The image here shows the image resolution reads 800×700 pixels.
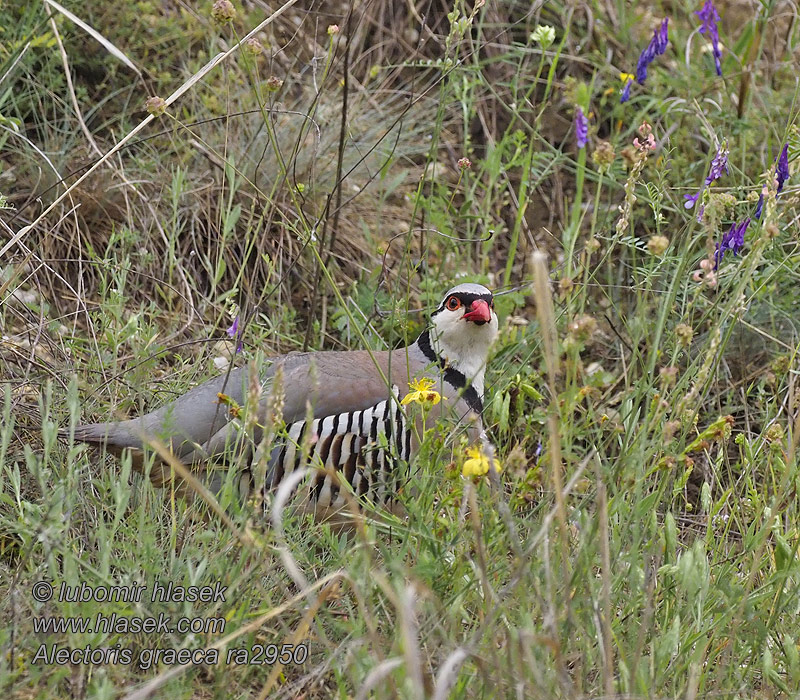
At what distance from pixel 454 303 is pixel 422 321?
90 centimetres

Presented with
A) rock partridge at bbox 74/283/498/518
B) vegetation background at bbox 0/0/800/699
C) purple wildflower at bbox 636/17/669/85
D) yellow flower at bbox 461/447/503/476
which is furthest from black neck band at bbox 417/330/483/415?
yellow flower at bbox 461/447/503/476

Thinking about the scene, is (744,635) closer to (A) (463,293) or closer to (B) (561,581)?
(B) (561,581)

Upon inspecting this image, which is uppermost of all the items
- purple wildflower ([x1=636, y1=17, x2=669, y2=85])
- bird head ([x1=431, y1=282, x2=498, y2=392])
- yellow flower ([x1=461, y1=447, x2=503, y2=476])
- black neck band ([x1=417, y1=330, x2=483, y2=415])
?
purple wildflower ([x1=636, y1=17, x2=669, y2=85])

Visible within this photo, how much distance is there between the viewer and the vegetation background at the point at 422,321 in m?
2.14

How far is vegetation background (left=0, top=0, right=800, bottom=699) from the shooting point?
214 centimetres

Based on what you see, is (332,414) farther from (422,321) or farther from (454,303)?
(422,321)

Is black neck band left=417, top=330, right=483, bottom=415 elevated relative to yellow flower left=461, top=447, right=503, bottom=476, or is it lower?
lower

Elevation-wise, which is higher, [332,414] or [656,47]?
[656,47]

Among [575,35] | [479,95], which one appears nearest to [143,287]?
[479,95]

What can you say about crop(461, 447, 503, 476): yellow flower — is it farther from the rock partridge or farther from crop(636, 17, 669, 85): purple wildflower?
crop(636, 17, 669, 85): purple wildflower

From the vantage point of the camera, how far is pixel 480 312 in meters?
3.77

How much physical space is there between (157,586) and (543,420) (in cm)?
155

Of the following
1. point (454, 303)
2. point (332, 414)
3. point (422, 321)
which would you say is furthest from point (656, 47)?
point (332, 414)

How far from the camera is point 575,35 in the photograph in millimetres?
6215
